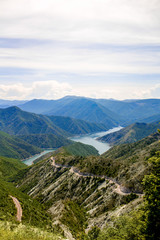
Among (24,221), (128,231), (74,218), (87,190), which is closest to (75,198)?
(87,190)

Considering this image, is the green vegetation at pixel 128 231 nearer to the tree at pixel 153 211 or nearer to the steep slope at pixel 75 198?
the tree at pixel 153 211

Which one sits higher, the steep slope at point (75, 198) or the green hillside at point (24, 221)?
the green hillside at point (24, 221)

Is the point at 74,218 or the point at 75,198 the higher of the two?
the point at 74,218

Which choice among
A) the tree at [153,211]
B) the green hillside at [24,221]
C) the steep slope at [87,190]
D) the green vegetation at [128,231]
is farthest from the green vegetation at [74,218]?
the tree at [153,211]

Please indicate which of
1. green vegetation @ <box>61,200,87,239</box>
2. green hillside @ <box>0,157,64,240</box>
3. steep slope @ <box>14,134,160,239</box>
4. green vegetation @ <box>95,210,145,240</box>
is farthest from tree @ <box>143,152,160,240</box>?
green vegetation @ <box>61,200,87,239</box>

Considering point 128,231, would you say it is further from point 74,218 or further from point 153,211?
point 74,218

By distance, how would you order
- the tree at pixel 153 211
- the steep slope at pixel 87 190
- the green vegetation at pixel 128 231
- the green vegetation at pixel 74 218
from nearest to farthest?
1. the tree at pixel 153 211
2. the green vegetation at pixel 128 231
3. the green vegetation at pixel 74 218
4. the steep slope at pixel 87 190

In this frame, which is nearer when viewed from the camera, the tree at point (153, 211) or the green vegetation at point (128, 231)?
the tree at point (153, 211)

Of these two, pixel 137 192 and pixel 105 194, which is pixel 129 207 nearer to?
pixel 137 192

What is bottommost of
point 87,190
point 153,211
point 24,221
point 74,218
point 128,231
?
point 87,190

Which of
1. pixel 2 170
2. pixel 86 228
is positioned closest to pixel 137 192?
pixel 86 228

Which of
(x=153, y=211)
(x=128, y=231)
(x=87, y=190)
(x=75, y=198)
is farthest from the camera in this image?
(x=75, y=198)

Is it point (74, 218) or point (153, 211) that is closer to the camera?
point (153, 211)
